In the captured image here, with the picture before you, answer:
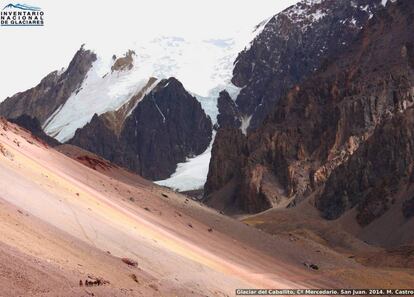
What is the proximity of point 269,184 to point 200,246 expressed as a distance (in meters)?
110

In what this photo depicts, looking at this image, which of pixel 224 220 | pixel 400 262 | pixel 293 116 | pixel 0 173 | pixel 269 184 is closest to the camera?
pixel 0 173

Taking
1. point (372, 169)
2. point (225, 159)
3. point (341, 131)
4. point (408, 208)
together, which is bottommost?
point (225, 159)

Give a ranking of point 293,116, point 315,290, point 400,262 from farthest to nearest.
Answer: point 293,116, point 400,262, point 315,290

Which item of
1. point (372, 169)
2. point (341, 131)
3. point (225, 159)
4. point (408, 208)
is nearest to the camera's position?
point (408, 208)

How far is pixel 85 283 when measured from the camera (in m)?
16.8

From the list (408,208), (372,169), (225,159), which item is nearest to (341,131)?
(372,169)

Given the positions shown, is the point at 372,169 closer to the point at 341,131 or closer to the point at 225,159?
the point at 341,131

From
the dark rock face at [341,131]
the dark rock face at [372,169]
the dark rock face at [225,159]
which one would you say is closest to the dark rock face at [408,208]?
the dark rock face at [372,169]

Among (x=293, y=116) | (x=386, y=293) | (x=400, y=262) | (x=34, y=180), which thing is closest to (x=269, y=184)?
(x=293, y=116)

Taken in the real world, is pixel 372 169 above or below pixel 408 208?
above

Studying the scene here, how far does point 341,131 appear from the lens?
138 m

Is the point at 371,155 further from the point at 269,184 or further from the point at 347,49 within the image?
the point at 347,49

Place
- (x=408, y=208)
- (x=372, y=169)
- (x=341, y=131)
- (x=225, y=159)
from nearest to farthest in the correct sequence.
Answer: (x=408, y=208)
(x=372, y=169)
(x=341, y=131)
(x=225, y=159)

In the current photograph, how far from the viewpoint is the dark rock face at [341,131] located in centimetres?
11419
